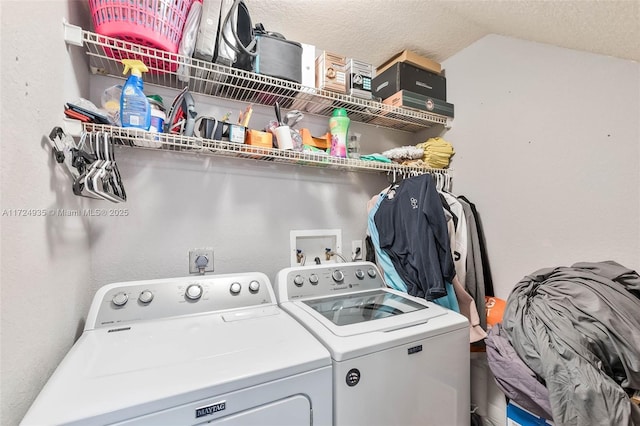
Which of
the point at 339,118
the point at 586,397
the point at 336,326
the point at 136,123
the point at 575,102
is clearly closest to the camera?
the point at 586,397

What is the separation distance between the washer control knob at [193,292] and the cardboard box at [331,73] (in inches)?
47.0

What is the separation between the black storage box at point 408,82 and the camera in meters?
1.76

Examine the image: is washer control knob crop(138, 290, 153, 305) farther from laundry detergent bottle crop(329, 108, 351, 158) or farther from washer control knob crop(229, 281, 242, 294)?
laundry detergent bottle crop(329, 108, 351, 158)

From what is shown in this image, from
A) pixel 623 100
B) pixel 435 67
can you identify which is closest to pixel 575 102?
pixel 623 100

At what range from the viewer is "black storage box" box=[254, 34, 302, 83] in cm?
135

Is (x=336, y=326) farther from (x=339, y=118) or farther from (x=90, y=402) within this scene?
(x=339, y=118)

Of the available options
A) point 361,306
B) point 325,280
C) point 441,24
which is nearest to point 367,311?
point 361,306

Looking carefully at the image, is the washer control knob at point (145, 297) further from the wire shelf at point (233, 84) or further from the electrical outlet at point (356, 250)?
the electrical outlet at point (356, 250)

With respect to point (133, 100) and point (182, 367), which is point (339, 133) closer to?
point (133, 100)

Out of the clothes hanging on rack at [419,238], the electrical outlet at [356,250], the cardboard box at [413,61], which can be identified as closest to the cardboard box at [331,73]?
the cardboard box at [413,61]

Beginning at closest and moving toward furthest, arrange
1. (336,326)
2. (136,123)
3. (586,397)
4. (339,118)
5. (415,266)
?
(586,397)
(336,326)
(136,123)
(415,266)
(339,118)

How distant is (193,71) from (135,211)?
2.47ft

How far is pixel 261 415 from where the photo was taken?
0.75 m

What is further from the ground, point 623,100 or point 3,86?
point 623,100
